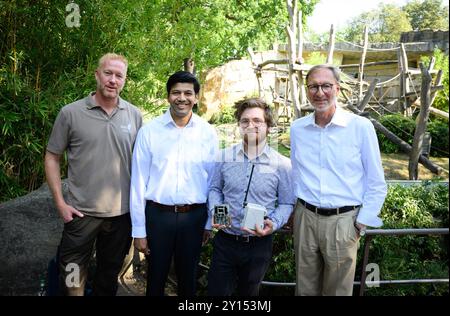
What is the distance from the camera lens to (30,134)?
3.92 metres

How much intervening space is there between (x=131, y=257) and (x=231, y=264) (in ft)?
4.80

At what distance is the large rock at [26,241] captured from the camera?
319cm

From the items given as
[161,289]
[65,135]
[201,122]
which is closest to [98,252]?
[161,289]

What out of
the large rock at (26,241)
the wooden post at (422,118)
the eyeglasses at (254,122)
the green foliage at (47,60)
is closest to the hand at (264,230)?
the eyeglasses at (254,122)

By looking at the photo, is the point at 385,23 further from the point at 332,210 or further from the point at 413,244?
the point at 332,210

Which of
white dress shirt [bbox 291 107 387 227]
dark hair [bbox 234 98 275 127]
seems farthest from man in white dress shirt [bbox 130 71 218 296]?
white dress shirt [bbox 291 107 387 227]

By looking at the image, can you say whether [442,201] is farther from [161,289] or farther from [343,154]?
[161,289]

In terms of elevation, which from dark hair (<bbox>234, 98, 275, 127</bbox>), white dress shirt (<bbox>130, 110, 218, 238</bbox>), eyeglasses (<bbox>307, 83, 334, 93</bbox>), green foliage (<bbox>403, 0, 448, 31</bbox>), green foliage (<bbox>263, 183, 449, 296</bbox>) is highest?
green foliage (<bbox>403, 0, 448, 31</bbox>)

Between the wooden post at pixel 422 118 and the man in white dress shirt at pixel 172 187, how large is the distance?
209 inches

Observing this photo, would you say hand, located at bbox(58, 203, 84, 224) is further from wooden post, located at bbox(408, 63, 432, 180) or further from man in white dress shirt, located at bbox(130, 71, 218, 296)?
wooden post, located at bbox(408, 63, 432, 180)

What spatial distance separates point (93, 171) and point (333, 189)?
1327 millimetres

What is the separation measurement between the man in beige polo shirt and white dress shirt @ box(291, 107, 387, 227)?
1.05 meters

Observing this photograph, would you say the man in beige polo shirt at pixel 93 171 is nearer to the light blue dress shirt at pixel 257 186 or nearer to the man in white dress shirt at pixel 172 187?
the man in white dress shirt at pixel 172 187

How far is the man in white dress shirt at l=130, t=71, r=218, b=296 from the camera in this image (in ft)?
8.35
